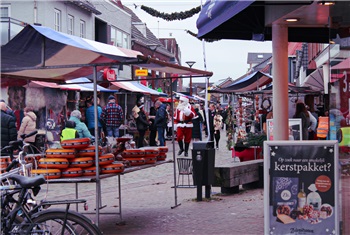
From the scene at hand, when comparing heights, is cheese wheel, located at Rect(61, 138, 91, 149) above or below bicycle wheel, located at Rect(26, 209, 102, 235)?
above

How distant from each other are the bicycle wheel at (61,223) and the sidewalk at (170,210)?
2693mm

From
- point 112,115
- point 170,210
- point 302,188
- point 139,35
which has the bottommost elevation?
point 170,210

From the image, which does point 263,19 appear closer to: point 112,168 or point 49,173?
point 112,168

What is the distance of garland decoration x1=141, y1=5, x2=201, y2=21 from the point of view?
16.0 metres

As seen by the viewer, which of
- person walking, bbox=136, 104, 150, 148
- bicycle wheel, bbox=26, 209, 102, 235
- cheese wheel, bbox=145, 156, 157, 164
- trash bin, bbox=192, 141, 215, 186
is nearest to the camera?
bicycle wheel, bbox=26, 209, 102, 235

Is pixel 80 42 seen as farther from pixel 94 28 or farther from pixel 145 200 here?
pixel 94 28

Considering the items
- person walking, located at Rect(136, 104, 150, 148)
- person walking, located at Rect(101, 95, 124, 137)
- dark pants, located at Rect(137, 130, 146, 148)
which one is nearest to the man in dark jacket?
person walking, located at Rect(101, 95, 124, 137)

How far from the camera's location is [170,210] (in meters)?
9.35

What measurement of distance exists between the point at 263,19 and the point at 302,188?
147 inches

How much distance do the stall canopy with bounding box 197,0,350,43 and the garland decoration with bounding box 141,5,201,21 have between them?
638cm

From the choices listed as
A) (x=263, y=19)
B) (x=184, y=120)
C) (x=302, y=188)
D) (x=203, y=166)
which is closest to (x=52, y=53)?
(x=263, y=19)

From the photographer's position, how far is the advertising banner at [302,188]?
5543 millimetres

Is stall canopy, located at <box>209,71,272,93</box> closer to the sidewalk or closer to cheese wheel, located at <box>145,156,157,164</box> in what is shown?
the sidewalk

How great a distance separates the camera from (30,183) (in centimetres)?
507
